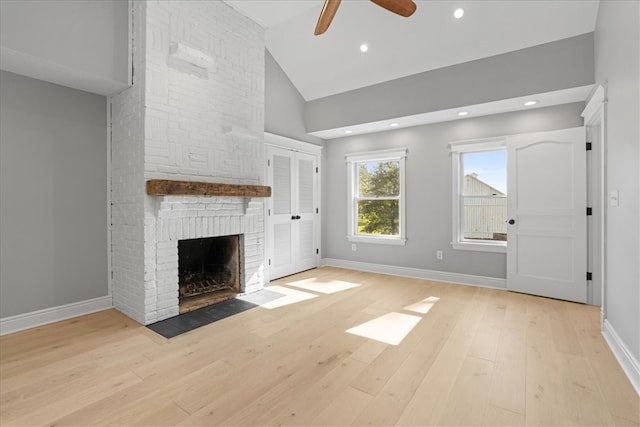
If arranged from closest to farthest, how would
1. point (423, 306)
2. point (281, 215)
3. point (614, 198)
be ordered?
point (614, 198), point (423, 306), point (281, 215)

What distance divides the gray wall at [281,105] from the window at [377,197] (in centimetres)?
111

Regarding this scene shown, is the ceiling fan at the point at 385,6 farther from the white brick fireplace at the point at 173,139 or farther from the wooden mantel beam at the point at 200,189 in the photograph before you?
the wooden mantel beam at the point at 200,189

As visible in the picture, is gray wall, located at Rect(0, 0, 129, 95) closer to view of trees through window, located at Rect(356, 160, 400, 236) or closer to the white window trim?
view of trees through window, located at Rect(356, 160, 400, 236)

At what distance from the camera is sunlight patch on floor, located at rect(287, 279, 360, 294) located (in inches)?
168

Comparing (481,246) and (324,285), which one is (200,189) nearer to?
(324,285)

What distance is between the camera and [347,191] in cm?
574

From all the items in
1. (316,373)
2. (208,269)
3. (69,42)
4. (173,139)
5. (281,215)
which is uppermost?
(69,42)

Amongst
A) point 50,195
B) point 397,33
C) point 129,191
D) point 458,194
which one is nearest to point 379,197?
point 458,194

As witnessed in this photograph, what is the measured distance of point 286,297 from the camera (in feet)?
12.9

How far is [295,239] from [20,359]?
352 centimetres

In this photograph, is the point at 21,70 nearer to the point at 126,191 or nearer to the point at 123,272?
the point at 126,191

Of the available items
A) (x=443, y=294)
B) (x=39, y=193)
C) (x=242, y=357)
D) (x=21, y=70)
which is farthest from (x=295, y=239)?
(x=21, y=70)

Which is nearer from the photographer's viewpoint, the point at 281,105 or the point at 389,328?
the point at 389,328

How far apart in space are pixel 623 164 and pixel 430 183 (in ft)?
8.50
